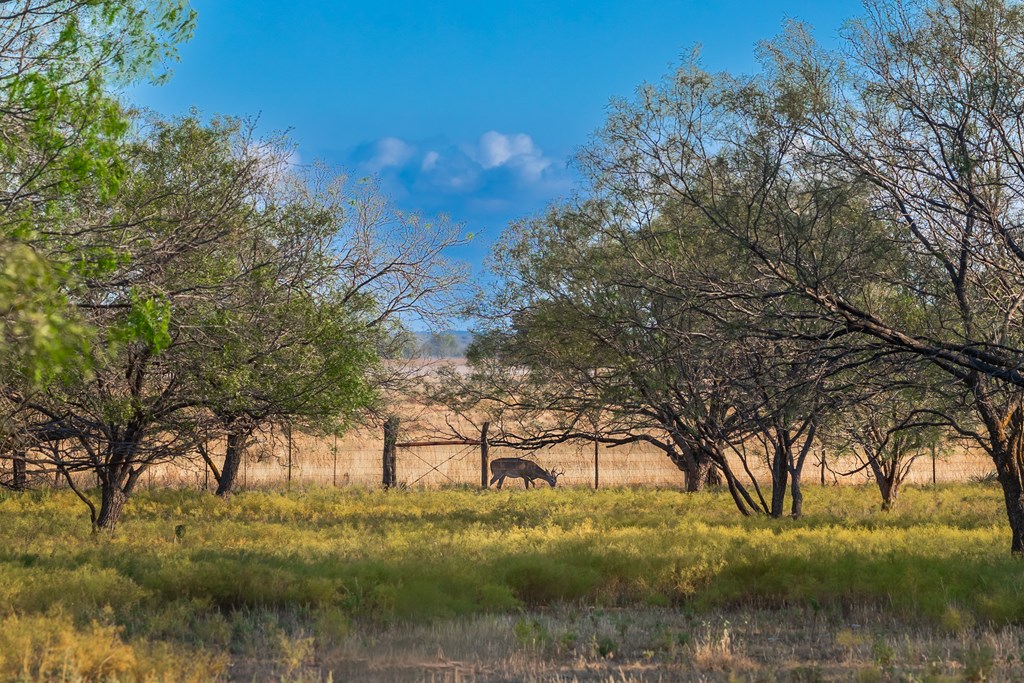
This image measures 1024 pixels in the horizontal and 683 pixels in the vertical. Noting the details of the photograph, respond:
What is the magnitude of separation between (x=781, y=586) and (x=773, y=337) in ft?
9.48

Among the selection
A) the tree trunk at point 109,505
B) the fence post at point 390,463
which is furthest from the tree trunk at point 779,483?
the fence post at point 390,463

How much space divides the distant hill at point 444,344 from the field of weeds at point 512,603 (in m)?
4.42

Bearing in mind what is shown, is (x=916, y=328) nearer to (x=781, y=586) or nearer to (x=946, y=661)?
(x=781, y=586)

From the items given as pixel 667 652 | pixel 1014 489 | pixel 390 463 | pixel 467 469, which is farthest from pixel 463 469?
pixel 667 652

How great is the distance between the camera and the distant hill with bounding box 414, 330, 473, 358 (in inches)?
711

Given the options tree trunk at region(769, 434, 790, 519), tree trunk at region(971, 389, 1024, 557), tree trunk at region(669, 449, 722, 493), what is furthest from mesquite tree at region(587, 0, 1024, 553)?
tree trunk at region(669, 449, 722, 493)

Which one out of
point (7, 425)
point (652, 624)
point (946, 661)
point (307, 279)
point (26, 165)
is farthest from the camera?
point (307, 279)

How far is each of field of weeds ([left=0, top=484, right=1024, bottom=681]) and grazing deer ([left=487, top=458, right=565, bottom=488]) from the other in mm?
12558

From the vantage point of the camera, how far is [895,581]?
30.4ft

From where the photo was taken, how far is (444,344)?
18469 millimetres

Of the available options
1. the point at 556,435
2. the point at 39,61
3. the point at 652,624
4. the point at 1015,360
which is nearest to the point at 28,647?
the point at 39,61

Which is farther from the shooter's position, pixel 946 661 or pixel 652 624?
pixel 652 624

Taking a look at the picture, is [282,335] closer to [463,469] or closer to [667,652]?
[667,652]

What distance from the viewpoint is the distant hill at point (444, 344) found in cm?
1805
